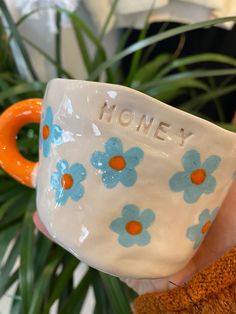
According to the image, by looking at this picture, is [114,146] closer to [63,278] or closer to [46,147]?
[46,147]

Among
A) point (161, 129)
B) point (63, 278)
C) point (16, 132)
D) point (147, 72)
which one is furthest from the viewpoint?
point (147, 72)

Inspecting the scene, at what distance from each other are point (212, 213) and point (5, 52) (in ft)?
1.41

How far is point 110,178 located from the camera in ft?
0.96

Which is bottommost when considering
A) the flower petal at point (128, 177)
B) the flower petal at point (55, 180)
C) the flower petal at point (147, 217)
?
the flower petal at point (147, 217)

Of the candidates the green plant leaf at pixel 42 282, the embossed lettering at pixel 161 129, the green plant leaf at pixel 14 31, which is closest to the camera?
the embossed lettering at pixel 161 129

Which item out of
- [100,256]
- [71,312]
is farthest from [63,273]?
[100,256]

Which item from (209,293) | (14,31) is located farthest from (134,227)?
(14,31)

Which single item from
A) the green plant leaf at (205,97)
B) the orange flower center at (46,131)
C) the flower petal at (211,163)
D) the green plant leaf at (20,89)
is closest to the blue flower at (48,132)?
the orange flower center at (46,131)

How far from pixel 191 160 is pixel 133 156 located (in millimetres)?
39

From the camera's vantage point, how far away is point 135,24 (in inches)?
27.1

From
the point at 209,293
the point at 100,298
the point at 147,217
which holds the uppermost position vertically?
the point at 147,217

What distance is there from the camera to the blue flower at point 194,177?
11.3 inches

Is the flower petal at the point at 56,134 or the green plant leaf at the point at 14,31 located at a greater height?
the flower petal at the point at 56,134

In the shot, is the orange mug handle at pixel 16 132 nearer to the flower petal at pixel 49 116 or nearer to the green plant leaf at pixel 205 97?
the flower petal at pixel 49 116
